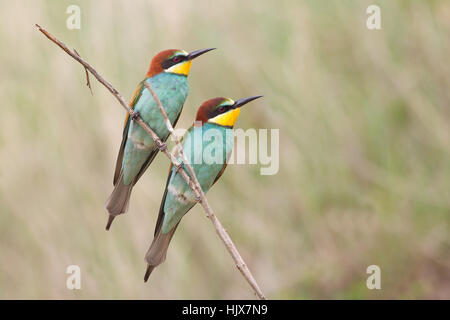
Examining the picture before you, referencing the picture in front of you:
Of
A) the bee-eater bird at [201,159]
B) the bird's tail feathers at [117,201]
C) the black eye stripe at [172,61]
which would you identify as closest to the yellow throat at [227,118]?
the bee-eater bird at [201,159]

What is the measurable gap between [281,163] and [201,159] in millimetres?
2431

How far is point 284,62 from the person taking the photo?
3.39 meters

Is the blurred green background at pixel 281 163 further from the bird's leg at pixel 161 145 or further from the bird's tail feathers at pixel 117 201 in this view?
the bird's tail feathers at pixel 117 201

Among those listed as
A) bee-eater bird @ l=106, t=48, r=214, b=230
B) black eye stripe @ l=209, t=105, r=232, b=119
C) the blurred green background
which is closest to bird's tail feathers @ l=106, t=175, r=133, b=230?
bee-eater bird @ l=106, t=48, r=214, b=230

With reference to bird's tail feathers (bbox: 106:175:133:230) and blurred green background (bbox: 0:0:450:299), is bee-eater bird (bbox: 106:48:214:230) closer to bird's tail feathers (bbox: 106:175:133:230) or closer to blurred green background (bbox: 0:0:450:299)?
bird's tail feathers (bbox: 106:175:133:230)

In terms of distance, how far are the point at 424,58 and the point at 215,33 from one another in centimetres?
125

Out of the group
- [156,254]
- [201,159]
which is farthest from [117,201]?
[201,159]

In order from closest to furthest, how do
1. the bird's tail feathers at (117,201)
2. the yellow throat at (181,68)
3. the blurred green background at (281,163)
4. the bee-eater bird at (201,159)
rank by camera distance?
1. the bird's tail feathers at (117,201)
2. the bee-eater bird at (201,159)
3. the yellow throat at (181,68)
4. the blurred green background at (281,163)

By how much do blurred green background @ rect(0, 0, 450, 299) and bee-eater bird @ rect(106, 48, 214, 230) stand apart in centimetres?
199

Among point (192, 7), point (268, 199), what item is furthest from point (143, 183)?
point (192, 7)

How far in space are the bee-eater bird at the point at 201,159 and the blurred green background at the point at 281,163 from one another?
193 cm

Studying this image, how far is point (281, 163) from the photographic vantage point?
352 cm

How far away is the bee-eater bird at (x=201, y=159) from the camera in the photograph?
0.84 metres

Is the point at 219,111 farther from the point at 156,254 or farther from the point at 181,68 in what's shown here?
the point at 156,254
